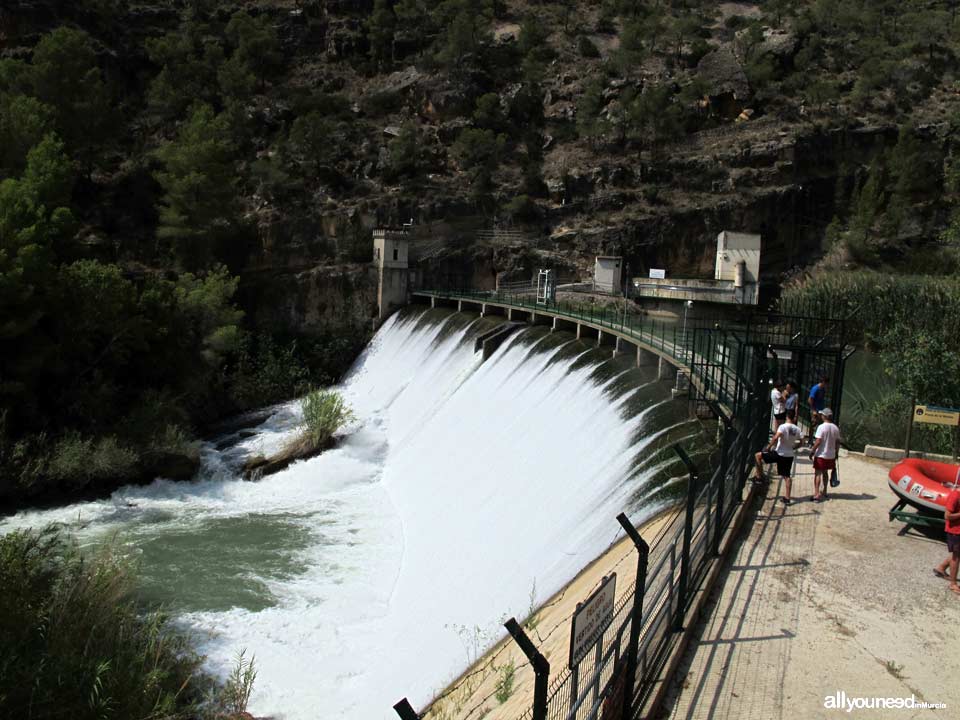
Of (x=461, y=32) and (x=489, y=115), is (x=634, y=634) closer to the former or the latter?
(x=489, y=115)

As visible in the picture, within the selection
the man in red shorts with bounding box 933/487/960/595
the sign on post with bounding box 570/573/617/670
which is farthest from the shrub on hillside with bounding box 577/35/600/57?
the sign on post with bounding box 570/573/617/670

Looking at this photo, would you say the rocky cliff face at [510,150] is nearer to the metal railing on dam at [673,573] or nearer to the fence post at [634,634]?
the metal railing on dam at [673,573]

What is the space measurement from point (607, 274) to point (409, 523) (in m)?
24.8

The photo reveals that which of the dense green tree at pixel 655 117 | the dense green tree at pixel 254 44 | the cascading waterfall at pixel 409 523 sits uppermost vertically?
the dense green tree at pixel 254 44

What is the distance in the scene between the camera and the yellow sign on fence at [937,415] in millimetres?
12742

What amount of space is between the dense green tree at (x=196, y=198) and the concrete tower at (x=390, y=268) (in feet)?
23.9

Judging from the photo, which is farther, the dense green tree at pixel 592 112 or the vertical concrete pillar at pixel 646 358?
the dense green tree at pixel 592 112

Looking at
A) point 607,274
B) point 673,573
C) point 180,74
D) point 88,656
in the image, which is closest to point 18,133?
point 180,74

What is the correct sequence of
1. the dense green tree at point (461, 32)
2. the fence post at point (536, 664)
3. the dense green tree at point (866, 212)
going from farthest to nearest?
1. the dense green tree at point (461, 32)
2. the dense green tree at point (866, 212)
3. the fence post at point (536, 664)

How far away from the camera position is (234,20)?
57.9 m

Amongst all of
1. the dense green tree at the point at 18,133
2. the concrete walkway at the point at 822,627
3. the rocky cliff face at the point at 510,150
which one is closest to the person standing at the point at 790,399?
the concrete walkway at the point at 822,627

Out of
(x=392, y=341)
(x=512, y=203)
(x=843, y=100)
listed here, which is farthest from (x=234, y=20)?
(x=843, y=100)

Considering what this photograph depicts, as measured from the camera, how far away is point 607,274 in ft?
132

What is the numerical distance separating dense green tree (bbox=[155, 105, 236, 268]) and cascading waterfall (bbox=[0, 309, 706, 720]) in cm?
1368
